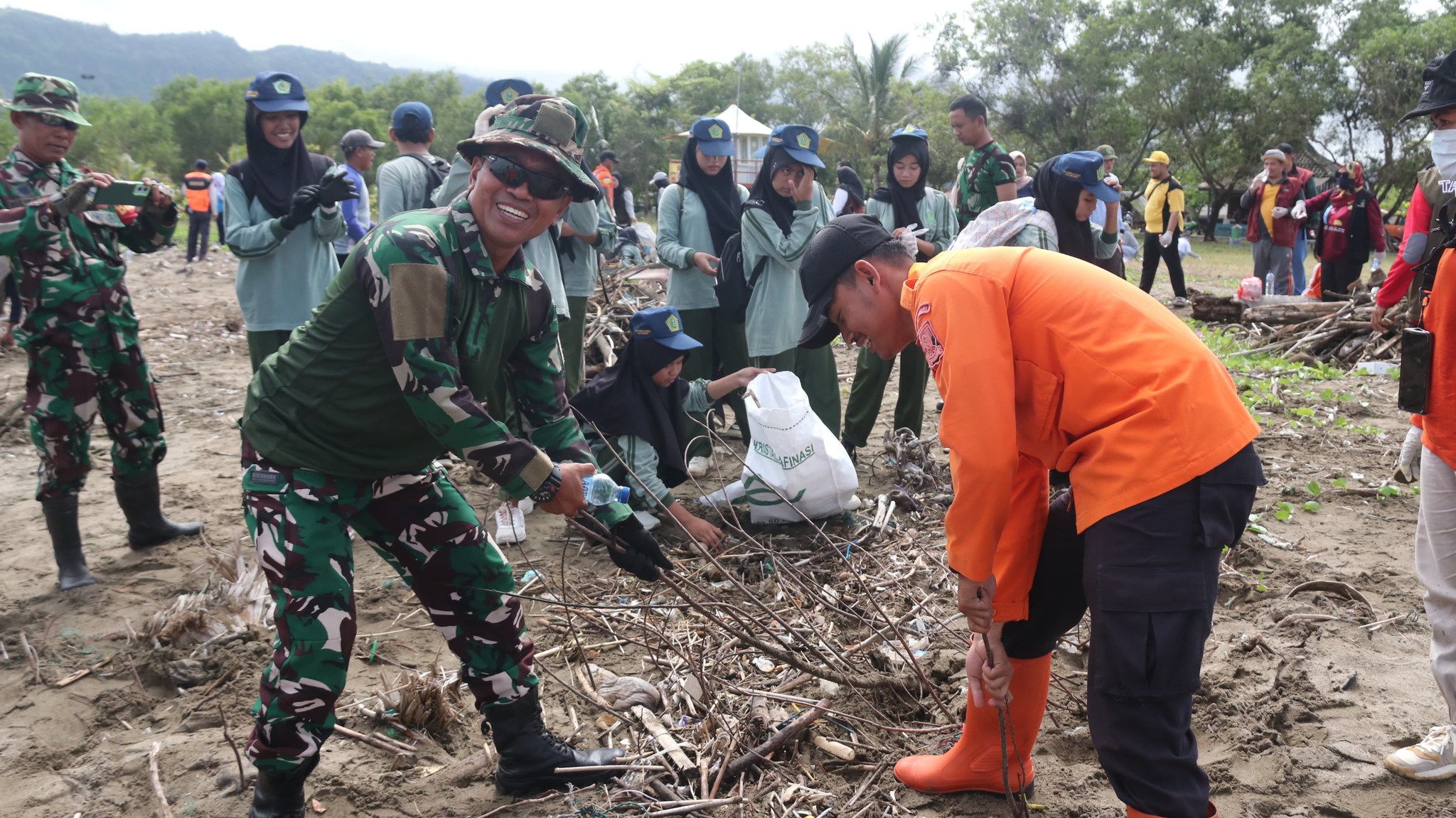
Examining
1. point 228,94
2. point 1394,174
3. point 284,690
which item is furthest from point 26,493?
point 228,94

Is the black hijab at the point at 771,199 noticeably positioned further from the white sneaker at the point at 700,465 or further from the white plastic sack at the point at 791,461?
the white sneaker at the point at 700,465

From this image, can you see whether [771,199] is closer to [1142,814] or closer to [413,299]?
[413,299]

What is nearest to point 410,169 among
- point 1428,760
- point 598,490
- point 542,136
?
point 542,136

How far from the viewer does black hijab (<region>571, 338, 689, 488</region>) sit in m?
4.75

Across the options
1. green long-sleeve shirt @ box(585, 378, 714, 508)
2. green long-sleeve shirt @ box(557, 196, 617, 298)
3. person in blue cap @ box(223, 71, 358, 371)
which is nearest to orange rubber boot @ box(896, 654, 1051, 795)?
green long-sleeve shirt @ box(585, 378, 714, 508)

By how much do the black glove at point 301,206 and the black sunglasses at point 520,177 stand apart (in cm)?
257

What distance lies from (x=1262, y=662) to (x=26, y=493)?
6.69 metres

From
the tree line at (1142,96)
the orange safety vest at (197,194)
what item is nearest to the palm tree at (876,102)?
the tree line at (1142,96)

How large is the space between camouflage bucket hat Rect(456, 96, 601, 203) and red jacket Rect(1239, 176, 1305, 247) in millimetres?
11343

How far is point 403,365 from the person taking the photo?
7.11 ft

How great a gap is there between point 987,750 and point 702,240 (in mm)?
3948

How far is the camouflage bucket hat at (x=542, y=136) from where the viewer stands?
2277 mm

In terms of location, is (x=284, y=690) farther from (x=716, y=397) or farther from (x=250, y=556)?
(x=716, y=397)

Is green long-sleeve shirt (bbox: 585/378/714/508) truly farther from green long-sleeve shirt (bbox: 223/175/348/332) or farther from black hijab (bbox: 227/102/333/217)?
black hijab (bbox: 227/102/333/217)
